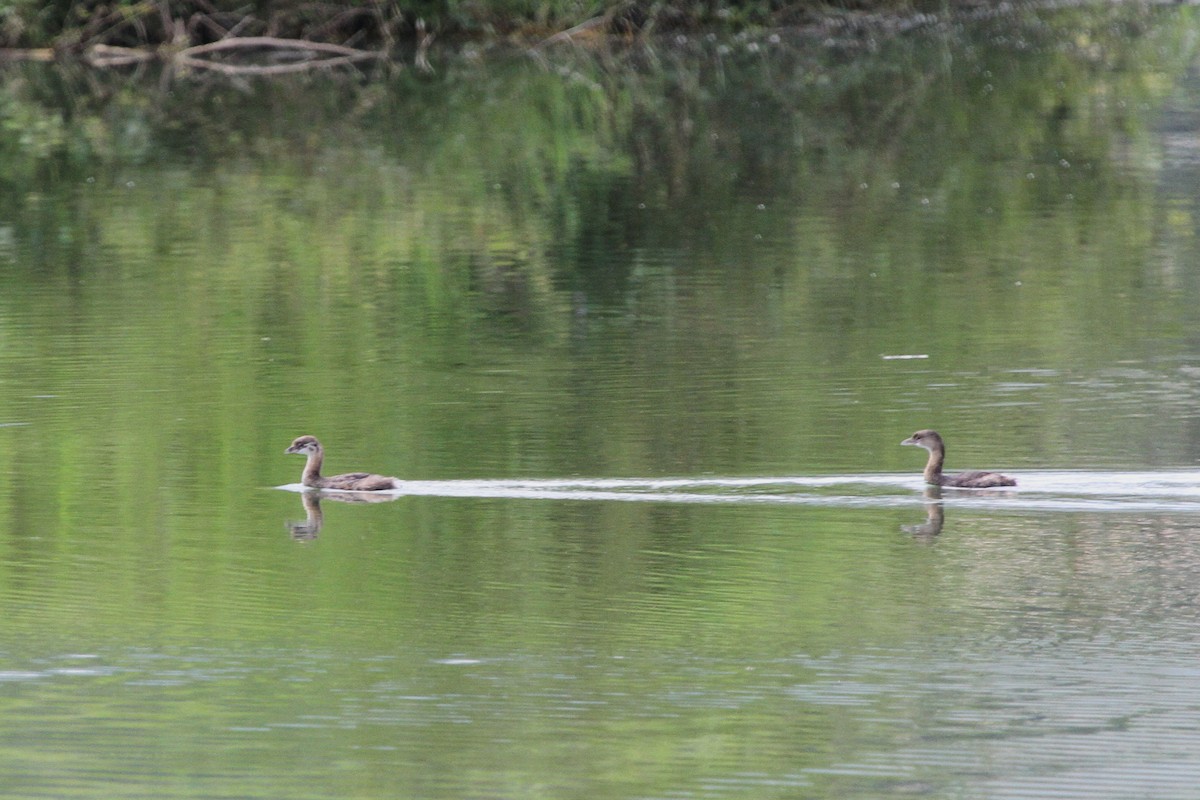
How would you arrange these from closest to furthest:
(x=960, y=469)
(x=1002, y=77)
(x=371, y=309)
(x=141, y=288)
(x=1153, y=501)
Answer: (x=1153, y=501) → (x=960, y=469) → (x=371, y=309) → (x=141, y=288) → (x=1002, y=77)

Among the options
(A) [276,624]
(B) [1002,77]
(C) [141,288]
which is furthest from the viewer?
(B) [1002,77]

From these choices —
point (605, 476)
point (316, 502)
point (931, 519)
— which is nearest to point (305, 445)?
point (316, 502)

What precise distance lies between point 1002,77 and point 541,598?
25.2m

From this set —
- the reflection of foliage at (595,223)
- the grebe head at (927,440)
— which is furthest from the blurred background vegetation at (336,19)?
the grebe head at (927,440)

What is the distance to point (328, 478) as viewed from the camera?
1128 centimetres

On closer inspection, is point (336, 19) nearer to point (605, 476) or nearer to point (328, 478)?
point (328, 478)

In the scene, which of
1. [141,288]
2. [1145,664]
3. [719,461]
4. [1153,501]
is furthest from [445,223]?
[1145,664]

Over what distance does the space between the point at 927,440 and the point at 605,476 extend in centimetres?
147

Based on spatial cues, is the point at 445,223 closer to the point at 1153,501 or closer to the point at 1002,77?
the point at 1153,501

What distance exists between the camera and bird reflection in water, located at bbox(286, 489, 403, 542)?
34.6 feet

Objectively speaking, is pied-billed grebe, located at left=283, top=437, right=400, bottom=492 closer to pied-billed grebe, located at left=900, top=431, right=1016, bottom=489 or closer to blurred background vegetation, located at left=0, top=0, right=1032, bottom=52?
pied-billed grebe, located at left=900, top=431, right=1016, bottom=489

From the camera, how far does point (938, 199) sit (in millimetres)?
21797

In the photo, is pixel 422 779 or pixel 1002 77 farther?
pixel 1002 77

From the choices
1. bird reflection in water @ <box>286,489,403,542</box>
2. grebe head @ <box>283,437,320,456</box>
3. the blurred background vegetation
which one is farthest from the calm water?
the blurred background vegetation
